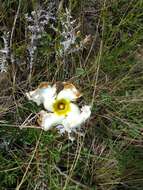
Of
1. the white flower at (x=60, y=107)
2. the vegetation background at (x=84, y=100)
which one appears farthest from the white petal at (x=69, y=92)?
the vegetation background at (x=84, y=100)

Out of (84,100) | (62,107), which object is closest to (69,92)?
(62,107)

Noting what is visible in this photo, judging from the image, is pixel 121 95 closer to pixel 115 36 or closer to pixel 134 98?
pixel 134 98

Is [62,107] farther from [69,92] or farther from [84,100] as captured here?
[84,100]

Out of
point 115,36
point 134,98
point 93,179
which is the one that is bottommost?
point 93,179

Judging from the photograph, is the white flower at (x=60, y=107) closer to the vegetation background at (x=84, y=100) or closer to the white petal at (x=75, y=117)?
the white petal at (x=75, y=117)

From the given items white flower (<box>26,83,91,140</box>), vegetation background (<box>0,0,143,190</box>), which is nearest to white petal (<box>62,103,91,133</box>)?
white flower (<box>26,83,91,140</box>)

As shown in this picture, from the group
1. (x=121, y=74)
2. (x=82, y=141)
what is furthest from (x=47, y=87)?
(x=121, y=74)
